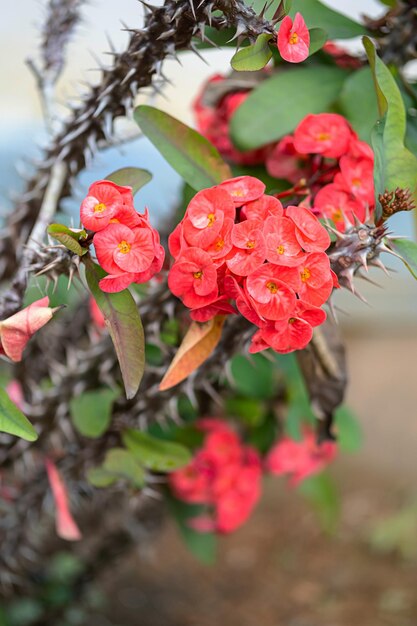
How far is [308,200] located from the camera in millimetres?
671

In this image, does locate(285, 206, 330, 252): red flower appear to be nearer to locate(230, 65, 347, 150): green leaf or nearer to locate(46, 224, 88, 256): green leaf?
locate(46, 224, 88, 256): green leaf

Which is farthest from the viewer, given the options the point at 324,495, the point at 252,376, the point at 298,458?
the point at 324,495

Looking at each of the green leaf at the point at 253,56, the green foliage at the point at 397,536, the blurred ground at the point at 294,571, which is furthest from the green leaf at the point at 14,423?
the green foliage at the point at 397,536

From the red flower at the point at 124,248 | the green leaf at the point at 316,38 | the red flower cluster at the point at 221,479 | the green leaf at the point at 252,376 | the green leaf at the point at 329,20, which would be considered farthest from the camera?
the red flower cluster at the point at 221,479

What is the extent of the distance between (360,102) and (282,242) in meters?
0.31

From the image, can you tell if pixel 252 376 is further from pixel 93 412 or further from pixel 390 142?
pixel 390 142

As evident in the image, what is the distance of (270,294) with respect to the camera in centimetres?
51

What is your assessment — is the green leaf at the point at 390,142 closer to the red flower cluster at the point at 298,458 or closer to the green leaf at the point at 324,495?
the red flower cluster at the point at 298,458

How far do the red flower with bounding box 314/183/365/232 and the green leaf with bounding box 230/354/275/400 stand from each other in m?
0.40

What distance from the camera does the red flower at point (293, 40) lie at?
0.52m

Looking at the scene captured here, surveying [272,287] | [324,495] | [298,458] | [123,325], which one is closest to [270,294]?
[272,287]

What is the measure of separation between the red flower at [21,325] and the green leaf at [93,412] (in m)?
0.33

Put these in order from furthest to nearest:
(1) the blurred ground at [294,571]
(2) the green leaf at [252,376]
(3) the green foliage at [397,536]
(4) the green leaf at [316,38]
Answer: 1. (3) the green foliage at [397,536]
2. (1) the blurred ground at [294,571]
3. (2) the green leaf at [252,376]
4. (4) the green leaf at [316,38]

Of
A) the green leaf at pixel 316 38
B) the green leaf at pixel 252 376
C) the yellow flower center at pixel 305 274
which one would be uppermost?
the green leaf at pixel 316 38
